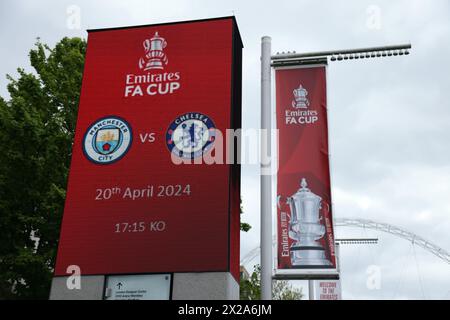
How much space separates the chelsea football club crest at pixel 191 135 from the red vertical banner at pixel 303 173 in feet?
6.22

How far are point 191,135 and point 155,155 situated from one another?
0.98 metres

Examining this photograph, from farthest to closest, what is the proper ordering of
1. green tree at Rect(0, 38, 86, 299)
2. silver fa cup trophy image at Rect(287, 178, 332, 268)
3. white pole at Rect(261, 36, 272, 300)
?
green tree at Rect(0, 38, 86, 299)
silver fa cup trophy image at Rect(287, 178, 332, 268)
white pole at Rect(261, 36, 272, 300)

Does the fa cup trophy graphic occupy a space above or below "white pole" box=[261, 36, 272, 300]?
above

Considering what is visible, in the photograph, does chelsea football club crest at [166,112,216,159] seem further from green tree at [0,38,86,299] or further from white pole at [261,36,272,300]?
green tree at [0,38,86,299]

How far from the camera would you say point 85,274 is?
1227cm

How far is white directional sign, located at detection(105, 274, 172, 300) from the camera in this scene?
11.7 metres

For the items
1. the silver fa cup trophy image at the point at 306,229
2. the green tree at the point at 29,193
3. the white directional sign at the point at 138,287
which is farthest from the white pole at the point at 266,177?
the green tree at the point at 29,193

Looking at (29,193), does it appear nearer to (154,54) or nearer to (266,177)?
(154,54)

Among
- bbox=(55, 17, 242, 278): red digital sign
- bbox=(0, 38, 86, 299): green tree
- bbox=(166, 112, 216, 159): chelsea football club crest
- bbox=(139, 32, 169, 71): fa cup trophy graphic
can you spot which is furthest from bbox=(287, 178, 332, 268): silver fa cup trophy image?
bbox=(0, 38, 86, 299): green tree

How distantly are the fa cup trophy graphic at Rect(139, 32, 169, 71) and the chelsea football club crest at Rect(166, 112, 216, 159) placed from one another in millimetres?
1663
